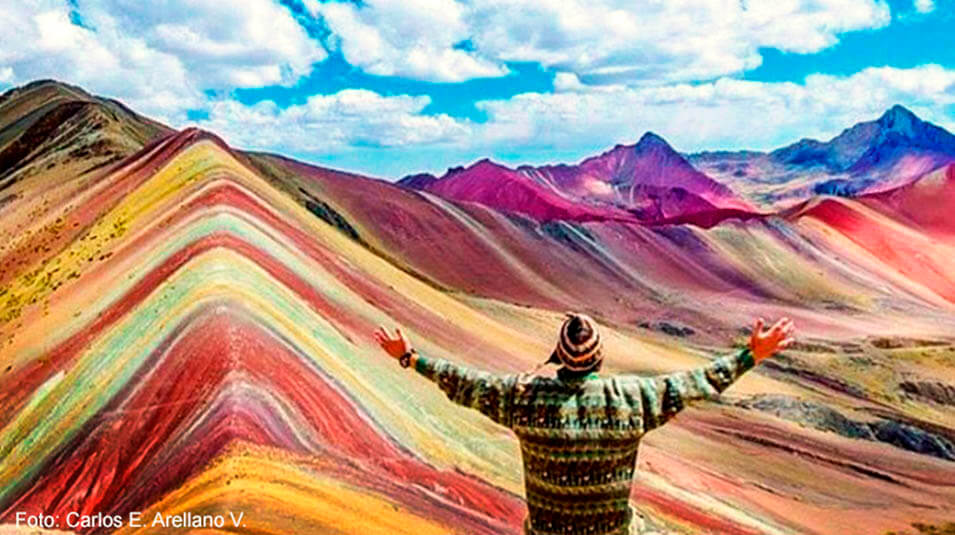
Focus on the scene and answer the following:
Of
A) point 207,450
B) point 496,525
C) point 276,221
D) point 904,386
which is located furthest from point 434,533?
point 904,386

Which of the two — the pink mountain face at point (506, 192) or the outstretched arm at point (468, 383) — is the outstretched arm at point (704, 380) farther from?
the pink mountain face at point (506, 192)

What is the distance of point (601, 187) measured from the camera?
11062cm

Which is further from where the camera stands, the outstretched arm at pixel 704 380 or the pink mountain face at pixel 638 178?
the pink mountain face at pixel 638 178

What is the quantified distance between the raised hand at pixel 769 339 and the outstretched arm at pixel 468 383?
104 centimetres

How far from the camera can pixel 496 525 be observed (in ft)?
36.1

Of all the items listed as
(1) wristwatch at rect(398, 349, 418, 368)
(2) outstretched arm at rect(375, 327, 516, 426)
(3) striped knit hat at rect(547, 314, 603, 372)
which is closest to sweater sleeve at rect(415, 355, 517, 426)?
(2) outstretched arm at rect(375, 327, 516, 426)

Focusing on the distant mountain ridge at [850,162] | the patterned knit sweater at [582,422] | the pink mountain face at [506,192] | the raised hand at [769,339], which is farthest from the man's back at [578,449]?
the distant mountain ridge at [850,162]

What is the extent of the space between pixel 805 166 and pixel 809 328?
386 ft

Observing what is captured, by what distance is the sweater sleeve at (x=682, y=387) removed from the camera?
14.3ft

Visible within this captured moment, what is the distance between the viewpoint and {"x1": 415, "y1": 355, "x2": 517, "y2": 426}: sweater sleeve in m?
4.52

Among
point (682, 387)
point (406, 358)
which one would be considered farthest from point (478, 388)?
point (682, 387)

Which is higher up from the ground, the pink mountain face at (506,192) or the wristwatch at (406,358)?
the pink mountain face at (506,192)

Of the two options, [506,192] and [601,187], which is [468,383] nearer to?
[506,192]

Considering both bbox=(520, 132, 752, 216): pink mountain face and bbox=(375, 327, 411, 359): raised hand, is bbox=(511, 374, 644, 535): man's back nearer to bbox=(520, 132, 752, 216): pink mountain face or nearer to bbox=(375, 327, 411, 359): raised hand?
bbox=(375, 327, 411, 359): raised hand
